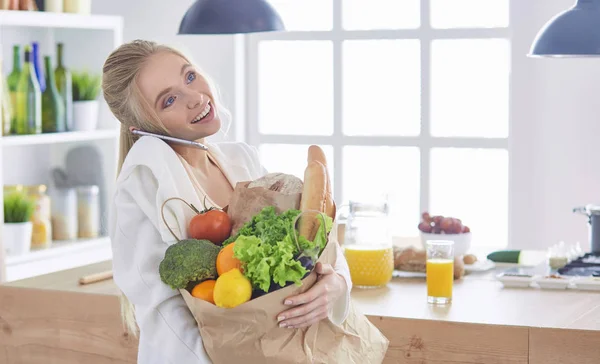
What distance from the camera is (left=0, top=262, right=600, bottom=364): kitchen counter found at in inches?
86.1

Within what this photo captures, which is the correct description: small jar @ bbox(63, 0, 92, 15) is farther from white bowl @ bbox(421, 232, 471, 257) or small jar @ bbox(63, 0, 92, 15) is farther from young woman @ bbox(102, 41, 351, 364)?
young woman @ bbox(102, 41, 351, 364)

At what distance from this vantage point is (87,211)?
13.6ft

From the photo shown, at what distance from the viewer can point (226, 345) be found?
1.61 m

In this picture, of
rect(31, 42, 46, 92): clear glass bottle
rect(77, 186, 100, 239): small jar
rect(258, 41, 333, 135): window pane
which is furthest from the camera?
rect(258, 41, 333, 135): window pane

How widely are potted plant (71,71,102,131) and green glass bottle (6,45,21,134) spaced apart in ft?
0.91

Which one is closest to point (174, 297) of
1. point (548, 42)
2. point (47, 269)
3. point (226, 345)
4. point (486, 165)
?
point (226, 345)

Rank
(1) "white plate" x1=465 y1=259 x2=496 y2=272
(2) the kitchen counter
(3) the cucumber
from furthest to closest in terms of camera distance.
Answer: (3) the cucumber < (1) "white plate" x1=465 y1=259 x2=496 y2=272 < (2) the kitchen counter

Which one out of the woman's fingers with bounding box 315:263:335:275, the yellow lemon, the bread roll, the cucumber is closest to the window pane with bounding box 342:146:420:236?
the cucumber

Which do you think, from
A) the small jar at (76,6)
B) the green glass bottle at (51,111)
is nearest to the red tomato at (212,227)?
the green glass bottle at (51,111)

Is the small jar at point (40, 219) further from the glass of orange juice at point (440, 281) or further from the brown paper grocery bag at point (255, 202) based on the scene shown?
the brown paper grocery bag at point (255, 202)

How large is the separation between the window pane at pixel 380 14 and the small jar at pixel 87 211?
158 centimetres

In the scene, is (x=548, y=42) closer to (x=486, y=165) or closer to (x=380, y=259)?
(x=380, y=259)

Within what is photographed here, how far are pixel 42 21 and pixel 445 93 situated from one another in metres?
1.96

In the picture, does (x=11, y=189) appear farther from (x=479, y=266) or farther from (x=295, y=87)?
(x=479, y=266)
